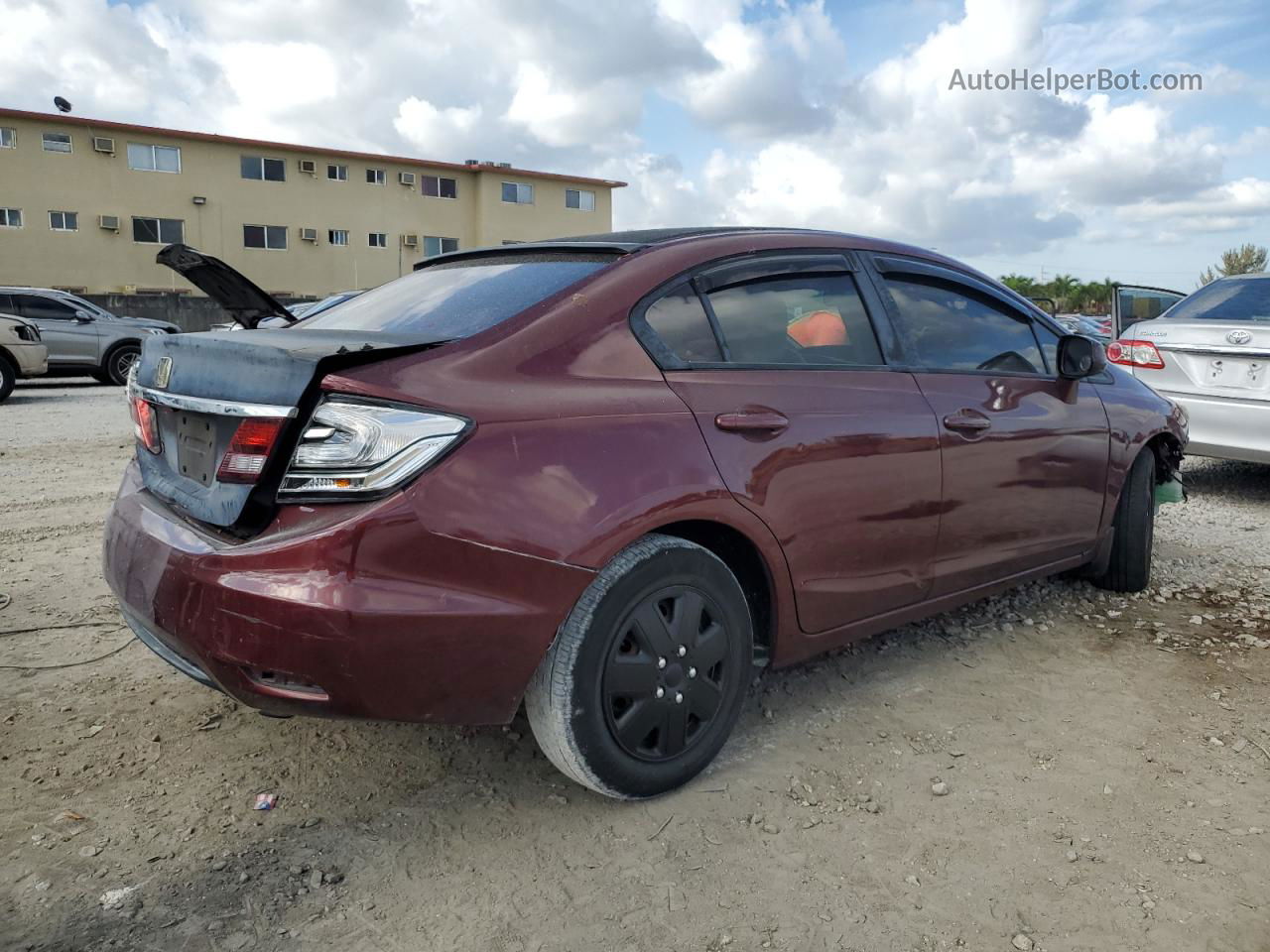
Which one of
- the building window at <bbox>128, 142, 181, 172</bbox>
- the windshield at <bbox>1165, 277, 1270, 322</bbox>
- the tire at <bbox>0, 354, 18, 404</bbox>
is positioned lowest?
the tire at <bbox>0, 354, 18, 404</bbox>

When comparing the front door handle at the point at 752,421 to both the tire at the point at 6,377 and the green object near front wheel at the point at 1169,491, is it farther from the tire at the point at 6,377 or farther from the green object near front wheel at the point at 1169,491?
the tire at the point at 6,377

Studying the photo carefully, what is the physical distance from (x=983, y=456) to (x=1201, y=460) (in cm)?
621

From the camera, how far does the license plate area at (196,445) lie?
7.77ft

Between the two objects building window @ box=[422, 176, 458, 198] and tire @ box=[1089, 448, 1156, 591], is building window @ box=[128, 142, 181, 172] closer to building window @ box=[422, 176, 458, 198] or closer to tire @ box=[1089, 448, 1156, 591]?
building window @ box=[422, 176, 458, 198]

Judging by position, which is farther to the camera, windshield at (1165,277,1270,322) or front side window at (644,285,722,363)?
windshield at (1165,277,1270,322)

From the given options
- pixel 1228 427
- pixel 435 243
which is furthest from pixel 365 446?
pixel 435 243

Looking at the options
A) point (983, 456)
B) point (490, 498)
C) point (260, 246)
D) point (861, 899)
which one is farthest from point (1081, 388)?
point (260, 246)

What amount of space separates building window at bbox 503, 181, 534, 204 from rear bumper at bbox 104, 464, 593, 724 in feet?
127

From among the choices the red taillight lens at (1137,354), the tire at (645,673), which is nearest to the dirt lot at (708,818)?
the tire at (645,673)

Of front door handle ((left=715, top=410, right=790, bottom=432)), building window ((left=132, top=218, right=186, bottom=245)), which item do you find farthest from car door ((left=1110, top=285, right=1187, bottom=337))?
building window ((left=132, top=218, right=186, bottom=245))

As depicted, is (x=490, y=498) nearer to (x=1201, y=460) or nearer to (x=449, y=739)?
(x=449, y=739)

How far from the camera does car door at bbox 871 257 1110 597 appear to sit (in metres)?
3.31

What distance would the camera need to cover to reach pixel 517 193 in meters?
39.5

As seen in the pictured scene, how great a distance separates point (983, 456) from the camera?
3.38m
